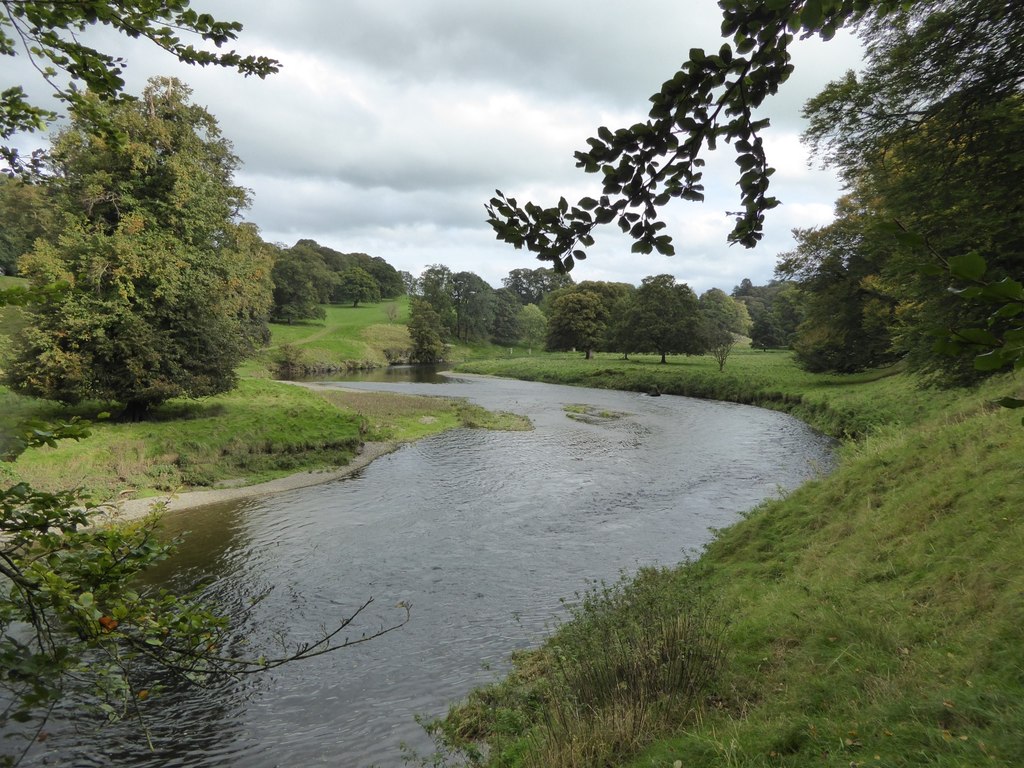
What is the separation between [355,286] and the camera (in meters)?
122

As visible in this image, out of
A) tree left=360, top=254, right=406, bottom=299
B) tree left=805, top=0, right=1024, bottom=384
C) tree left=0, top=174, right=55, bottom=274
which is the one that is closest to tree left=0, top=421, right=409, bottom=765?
tree left=805, top=0, right=1024, bottom=384

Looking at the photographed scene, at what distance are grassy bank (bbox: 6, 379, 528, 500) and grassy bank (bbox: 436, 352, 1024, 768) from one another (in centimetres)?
1123

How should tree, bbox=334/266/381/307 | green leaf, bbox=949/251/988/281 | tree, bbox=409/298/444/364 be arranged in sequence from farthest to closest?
1. tree, bbox=334/266/381/307
2. tree, bbox=409/298/444/364
3. green leaf, bbox=949/251/988/281

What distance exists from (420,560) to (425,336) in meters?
77.1

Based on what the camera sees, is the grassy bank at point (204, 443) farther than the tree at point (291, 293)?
→ No

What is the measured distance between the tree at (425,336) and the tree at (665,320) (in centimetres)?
3687

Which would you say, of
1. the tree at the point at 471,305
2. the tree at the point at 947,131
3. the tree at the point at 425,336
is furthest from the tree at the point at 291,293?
the tree at the point at 947,131

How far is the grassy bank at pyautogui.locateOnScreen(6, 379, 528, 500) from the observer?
16.8 m

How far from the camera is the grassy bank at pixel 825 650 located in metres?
4.13

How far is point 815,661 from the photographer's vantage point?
579 centimetres

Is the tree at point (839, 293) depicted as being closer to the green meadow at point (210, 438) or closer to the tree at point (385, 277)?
the green meadow at point (210, 438)

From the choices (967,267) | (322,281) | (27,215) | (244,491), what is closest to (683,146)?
(967,267)

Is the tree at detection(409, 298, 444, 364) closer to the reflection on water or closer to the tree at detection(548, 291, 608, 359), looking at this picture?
the reflection on water

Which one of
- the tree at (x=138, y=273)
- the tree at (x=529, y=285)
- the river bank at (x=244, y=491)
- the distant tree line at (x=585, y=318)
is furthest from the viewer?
the tree at (x=529, y=285)
